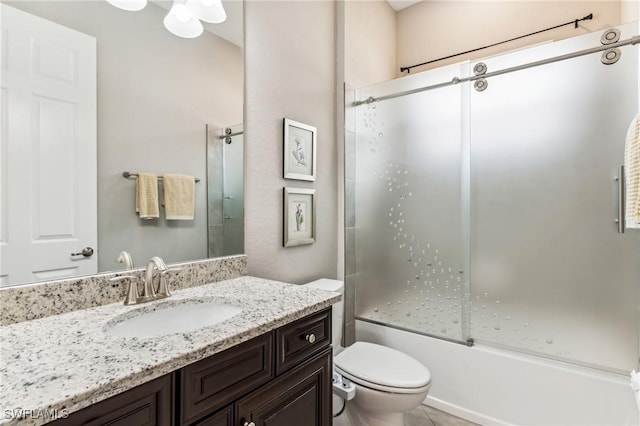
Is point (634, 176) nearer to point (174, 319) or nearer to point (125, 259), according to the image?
point (174, 319)

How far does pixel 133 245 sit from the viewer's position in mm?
1111

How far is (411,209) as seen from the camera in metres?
2.02

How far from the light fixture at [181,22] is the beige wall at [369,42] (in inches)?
43.2

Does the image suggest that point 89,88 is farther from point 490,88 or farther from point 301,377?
point 490,88

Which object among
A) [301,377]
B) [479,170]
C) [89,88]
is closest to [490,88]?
[479,170]

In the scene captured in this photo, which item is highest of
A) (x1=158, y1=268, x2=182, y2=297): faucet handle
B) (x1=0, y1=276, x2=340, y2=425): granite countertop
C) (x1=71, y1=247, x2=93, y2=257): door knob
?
(x1=71, y1=247, x2=93, y2=257): door knob

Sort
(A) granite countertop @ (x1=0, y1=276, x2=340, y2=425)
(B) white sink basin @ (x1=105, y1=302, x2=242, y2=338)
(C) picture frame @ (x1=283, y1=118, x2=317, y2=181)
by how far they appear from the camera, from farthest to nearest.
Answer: (C) picture frame @ (x1=283, y1=118, x2=317, y2=181) < (B) white sink basin @ (x1=105, y1=302, x2=242, y2=338) < (A) granite countertop @ (x1=0, y1=276, x2=340, y2=425)

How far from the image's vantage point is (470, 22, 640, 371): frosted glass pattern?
152 centimetres

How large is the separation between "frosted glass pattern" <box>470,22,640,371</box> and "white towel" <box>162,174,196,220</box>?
154cm

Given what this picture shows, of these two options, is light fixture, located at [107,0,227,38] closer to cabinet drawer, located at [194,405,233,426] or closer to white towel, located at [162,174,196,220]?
white towel, located at [162,174,196,220]

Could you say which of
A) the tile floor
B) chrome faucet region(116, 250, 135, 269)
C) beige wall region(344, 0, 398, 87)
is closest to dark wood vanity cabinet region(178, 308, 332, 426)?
chrome faucet region(116, 250, 135, 269)

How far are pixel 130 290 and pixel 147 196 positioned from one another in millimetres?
345

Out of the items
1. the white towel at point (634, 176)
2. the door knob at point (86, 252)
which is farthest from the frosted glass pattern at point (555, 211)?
the door knob at point (86, 252)

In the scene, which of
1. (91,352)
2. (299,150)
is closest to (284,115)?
(299,150)
